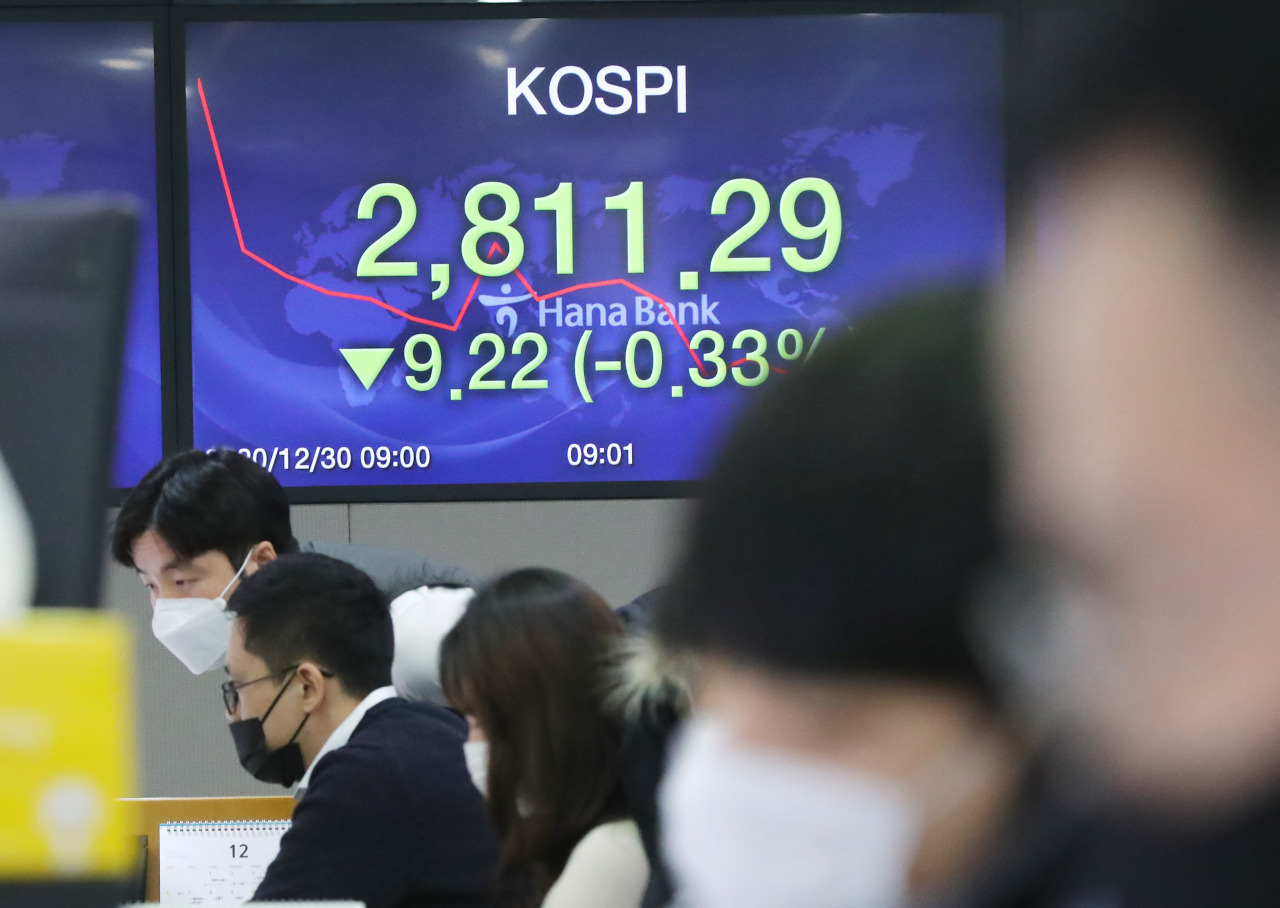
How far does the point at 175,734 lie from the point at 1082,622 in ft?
8.78

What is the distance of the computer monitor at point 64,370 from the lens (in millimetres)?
420

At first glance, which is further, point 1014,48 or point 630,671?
point 1014,48

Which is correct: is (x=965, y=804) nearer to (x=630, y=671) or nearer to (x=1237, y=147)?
(x=1237, y=147)

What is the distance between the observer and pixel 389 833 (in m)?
1.71

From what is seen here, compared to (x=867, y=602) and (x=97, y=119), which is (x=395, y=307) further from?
(x=867, y=602)

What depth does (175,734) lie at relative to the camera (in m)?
2.72

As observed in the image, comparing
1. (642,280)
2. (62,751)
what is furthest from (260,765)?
(62,751)

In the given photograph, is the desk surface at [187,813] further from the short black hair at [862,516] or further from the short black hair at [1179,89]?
the short black hair at [1179,89]

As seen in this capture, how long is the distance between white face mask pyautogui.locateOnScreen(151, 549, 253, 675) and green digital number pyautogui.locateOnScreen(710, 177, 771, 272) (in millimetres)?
1058

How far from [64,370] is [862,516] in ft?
0.81
